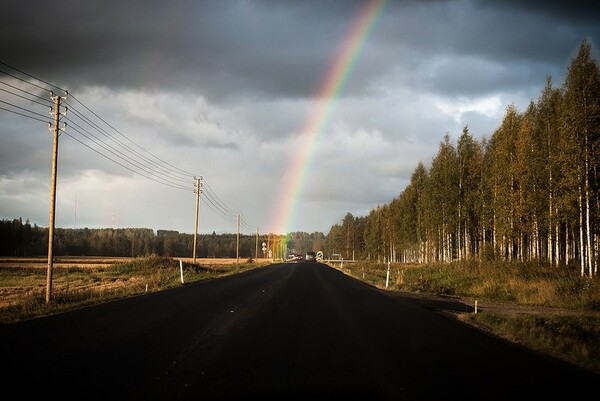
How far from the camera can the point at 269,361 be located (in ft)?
25.9

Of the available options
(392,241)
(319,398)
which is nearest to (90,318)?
(319,398)

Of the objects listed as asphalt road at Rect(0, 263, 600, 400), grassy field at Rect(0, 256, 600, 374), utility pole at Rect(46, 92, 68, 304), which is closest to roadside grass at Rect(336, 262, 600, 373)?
grassy field at Rect(0, 256, 600, 374)

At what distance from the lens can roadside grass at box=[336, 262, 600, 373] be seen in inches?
415

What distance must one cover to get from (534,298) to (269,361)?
60.7 feet

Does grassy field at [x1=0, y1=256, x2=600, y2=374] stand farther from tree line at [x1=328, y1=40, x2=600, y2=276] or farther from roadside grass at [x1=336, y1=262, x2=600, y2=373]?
tree line at [x1=328, y1=40, x2=600, y2=276]

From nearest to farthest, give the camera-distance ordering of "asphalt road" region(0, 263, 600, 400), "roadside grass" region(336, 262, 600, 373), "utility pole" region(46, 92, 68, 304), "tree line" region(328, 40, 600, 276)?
"asphalt road" region(0, 263, 600, 400) → "roadside grass" region(336, 262, 600, 373) → "utility pole" region(46, 92, 68, 304) → "tree line" region(328, 40, 600, 276)

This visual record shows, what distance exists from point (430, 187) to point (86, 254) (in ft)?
499

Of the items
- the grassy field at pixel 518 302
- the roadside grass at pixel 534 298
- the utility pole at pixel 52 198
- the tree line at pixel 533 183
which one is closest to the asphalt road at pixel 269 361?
the roadside grass at pixel 534 298

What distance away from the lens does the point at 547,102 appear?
39688 mm

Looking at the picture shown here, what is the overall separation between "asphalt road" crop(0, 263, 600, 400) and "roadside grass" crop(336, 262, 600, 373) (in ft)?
3.24

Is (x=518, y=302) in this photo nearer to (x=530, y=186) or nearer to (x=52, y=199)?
(x=530, y=186)

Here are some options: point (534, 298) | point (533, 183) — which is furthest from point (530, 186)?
point (534, 298)

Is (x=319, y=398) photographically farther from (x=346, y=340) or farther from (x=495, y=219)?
(x=495, y=219)

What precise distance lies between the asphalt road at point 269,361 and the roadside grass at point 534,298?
3.24ft
